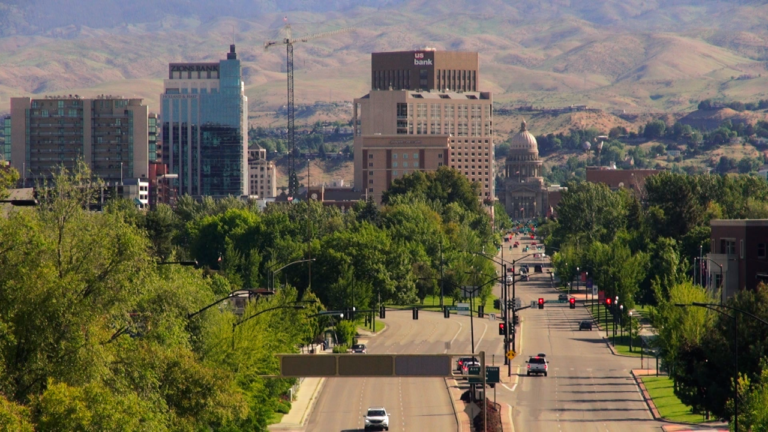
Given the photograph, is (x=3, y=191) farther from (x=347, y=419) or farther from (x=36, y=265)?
(x=347, y=419)

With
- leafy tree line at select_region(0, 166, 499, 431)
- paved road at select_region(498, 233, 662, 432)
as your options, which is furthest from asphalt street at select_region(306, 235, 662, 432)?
leafy tree line at select_region(0, 166, 499, 431)

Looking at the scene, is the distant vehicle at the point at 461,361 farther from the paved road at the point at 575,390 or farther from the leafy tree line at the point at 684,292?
the leafy tree line at the point at 684,292

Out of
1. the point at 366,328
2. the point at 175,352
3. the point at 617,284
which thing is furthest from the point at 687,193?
the point at 175,352

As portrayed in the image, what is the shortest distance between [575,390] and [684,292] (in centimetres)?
1004

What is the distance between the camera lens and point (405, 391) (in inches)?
3863

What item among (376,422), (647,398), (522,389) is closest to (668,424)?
A: (647,398)

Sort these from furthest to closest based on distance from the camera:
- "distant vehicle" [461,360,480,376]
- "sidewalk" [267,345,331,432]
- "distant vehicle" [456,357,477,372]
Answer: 1. "distant vehicle" [456,357,477,372]
2. "distant vehicle" [461,360,480,376]
3. "sidewalk" [267,345,331,432]

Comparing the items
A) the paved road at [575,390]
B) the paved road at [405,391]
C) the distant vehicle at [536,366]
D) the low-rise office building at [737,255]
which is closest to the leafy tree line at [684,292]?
the paved road at [575,390]

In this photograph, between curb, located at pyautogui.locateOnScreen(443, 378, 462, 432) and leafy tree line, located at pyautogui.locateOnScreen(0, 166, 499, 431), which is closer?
leafy tree line, located at pyautogui.locateOnScreen(0, 166, 499, 431)

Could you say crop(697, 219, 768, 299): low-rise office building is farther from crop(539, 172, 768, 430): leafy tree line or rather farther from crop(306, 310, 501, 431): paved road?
crop(306, 310, 501, 431): paved road

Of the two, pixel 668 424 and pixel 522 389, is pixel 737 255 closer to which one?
pixel 522 389

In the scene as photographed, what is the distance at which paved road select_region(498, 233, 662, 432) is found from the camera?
3199 inches

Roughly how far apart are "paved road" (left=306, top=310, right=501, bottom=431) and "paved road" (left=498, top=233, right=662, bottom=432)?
4.39 metres

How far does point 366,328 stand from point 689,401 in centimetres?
6218
